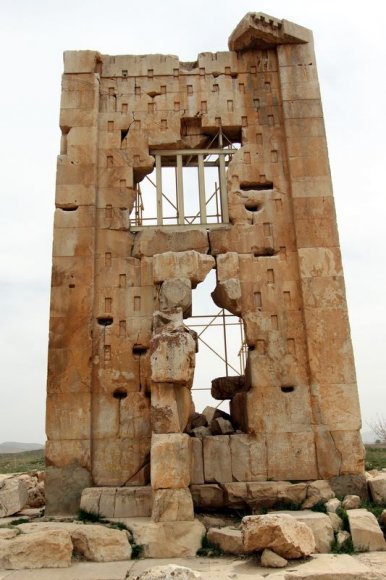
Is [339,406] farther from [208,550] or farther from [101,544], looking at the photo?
[101,544]

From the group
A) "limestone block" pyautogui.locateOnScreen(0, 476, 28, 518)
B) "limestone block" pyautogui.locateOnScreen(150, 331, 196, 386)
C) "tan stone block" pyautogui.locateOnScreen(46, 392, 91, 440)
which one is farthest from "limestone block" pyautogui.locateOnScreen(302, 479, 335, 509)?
"limestone block" pyautogui.locateOnScreen(0, 476, 28, 518)

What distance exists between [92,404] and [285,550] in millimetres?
4552

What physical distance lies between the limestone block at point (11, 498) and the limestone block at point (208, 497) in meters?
3.20

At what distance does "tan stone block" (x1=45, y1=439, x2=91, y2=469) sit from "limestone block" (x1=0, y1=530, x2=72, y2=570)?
7.69 feet

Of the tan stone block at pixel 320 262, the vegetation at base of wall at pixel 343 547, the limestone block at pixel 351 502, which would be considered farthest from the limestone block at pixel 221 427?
the tan stone block at pixel 320 262

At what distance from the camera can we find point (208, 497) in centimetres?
934

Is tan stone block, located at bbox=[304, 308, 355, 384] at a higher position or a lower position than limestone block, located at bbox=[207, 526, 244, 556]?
higher

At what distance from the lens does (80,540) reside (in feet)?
24.8

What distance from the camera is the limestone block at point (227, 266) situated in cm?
1059

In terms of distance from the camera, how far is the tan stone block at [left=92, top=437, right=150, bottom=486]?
381 inches

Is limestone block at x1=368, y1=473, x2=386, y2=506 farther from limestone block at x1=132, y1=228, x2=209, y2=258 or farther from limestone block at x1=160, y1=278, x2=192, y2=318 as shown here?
limestone block at x1=132, y1=228, x2=209, y2=258

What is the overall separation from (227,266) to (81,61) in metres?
5.74

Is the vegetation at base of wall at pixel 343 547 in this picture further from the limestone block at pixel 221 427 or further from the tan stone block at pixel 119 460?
the tan stone block at pixel 119 460

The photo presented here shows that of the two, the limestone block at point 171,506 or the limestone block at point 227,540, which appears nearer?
the limestone block at point 227,540
